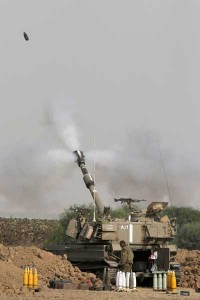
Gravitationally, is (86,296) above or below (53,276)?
below

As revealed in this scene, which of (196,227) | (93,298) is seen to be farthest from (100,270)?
(196,227)

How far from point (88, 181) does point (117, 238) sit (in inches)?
143

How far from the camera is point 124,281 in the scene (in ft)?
86.0

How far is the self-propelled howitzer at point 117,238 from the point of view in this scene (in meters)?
31.5

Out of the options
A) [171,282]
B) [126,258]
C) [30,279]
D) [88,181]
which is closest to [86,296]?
[30,279]

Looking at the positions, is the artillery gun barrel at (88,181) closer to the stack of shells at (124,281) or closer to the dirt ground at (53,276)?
the dirt ground at (53,276)

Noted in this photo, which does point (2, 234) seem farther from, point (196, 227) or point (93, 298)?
point (93, 298)

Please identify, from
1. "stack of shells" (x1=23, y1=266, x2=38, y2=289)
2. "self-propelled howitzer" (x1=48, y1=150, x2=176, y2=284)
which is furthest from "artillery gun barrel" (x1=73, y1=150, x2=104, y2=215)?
"stack of shells" (x1=23, y1=266, x2=38, y2=289)

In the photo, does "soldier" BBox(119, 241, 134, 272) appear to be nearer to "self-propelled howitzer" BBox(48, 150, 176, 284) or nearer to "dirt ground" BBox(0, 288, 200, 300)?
"dirt ground" BBox(0, 288, 200, 300)

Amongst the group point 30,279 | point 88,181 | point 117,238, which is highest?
point 88,181

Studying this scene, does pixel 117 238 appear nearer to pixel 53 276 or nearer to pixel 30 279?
pixel 53 276

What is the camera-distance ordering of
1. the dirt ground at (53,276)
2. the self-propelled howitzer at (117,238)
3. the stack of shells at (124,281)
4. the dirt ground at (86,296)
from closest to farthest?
the dirt ground at (86,296) → the dirt ground at (53,276) → the stack of shells at (124,281) → the self-propelled howitzer at (117,238)

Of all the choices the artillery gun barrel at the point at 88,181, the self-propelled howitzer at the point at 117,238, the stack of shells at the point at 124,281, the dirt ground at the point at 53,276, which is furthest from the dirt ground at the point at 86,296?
the artillery gun barrel at the point at 88,181

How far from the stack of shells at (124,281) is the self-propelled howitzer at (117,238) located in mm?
3797
